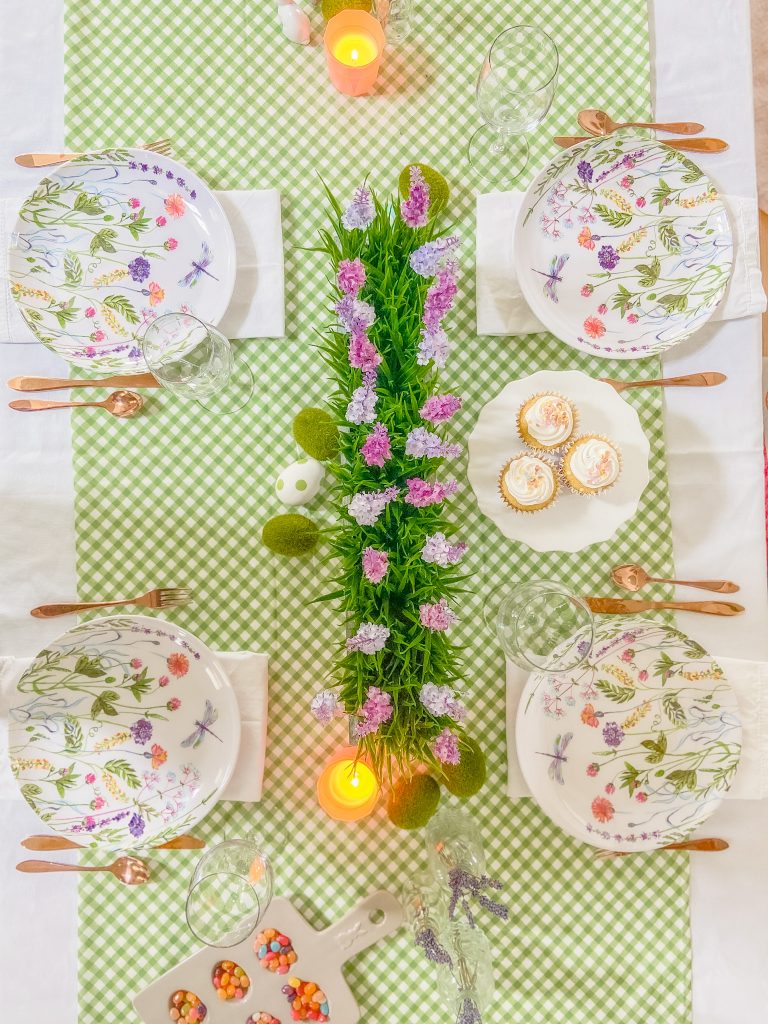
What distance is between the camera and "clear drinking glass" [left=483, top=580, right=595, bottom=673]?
1.36 m

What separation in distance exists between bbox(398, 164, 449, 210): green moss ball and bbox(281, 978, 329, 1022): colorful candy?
54.9 inches

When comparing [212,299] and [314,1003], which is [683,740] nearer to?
[314,1003]

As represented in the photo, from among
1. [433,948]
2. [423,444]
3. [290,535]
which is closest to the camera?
[423,444]

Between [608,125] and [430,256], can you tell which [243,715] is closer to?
[430,256]

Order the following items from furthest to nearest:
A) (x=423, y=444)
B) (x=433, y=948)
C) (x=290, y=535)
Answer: (x=290, y=535) < (x=433, y=948) < (x=423, y=444)

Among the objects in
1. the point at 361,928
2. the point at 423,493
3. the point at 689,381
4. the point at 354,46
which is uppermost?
the point at 354,46

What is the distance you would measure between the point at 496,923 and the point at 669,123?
4.95 feet

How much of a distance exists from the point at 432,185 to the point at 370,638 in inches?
31.5

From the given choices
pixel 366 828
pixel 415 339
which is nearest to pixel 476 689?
pixel 366 828

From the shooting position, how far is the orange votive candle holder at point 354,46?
56.7 inches

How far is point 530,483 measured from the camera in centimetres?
135

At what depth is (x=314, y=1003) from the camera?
4.64 feet

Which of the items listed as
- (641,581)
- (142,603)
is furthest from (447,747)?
(142,603)

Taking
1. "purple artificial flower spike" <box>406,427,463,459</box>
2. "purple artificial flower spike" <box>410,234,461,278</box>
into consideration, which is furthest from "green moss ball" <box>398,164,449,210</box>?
"purple artificial flower spike" <box>406,427,463,459</box>
